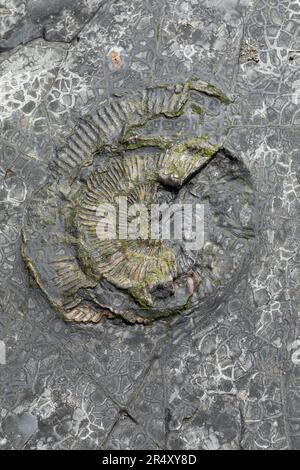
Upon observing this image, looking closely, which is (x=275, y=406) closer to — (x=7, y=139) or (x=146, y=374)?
(x=146, y=374)

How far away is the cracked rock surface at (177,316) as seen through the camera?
3621mm

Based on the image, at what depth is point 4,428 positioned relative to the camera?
143 inches

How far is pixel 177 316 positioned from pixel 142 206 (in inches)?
16.8

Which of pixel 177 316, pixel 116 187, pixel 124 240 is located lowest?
pixel 177 316

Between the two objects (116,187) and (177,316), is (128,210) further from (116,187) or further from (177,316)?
(177,316)

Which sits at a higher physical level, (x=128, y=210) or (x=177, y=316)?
(x=128, y=210)

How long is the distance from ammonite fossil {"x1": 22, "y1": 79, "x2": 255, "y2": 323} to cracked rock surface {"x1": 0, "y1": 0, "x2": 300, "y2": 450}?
0.13 ft

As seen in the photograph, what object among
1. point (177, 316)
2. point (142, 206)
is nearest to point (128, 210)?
point (142, 206)

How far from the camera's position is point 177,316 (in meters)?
3.66

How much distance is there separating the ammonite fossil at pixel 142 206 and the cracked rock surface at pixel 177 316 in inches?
1.6

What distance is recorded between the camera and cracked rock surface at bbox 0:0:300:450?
3621 mm

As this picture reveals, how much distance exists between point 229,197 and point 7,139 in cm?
86

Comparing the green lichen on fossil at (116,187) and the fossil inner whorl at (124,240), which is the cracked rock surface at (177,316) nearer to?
the green lichen on fossil at (116,187)

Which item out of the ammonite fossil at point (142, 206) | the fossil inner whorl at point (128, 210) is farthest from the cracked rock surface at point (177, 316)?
the fossil inner whorl at point (128, 210)
